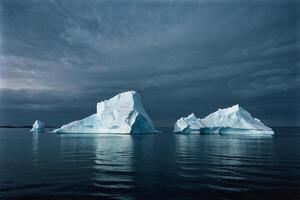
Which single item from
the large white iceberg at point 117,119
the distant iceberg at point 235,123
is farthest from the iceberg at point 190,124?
the large white iceberg at point 117,119

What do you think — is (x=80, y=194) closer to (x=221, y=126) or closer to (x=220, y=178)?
(x=220, y=178)

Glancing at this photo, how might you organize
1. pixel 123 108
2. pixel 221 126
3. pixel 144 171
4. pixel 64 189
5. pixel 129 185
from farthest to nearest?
pixel 221 126
pixel 123 108
pixel 144 171
pixel 129 185
pixel 64 189

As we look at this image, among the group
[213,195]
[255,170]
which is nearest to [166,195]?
[213,195]

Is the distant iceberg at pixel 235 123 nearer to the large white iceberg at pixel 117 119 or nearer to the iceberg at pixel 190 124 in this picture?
the iceberg at pixel 190 124

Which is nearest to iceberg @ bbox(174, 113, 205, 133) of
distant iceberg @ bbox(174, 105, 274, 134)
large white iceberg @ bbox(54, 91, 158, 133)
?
distant iceberg @ bbox(174, 105, 274, 134)

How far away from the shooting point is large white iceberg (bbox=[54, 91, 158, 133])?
66.2 m

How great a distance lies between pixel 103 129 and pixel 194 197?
61.1 metres

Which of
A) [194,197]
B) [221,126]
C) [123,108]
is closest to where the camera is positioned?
[194,197]

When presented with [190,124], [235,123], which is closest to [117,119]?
[190,124]

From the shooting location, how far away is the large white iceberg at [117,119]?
2608 inches

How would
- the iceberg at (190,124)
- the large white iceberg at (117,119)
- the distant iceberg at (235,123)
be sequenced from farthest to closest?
the iceberg at (190,124) < the distant iceberg at (235,123) < the large white iceberg at (117,119)

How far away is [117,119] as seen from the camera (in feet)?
222

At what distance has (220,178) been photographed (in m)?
13.7

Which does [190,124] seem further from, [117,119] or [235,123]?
[117,119]
